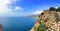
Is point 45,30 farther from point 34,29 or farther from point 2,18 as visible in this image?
point 2,18

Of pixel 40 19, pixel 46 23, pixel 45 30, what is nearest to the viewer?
pixel 45 30

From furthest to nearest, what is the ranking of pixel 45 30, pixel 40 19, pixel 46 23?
pixel 40 19
pixel 46 23
pixel 45 30

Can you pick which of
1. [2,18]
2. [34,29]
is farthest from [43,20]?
[2,18]

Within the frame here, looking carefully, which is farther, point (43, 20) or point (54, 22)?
point (43, 20)

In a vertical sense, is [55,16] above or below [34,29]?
above
